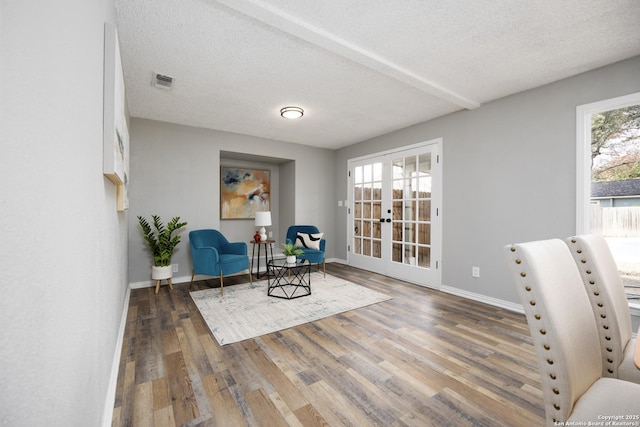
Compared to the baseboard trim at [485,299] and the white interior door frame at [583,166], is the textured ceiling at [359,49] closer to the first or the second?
the white interior door frame at [583,166]

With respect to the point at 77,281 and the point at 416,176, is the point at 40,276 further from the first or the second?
the point at 416,176

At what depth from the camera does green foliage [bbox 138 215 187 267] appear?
3.63 metres

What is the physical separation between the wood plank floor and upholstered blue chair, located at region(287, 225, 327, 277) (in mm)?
1572

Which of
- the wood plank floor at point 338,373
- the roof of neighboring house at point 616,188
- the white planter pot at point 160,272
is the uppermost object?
the roof of neighboring house at point 616,188

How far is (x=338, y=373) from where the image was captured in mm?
1858

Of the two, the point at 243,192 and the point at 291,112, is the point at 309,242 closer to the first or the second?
the point at 243,192

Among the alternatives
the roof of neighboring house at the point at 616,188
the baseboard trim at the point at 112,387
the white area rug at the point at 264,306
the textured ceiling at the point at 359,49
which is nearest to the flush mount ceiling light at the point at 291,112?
the textured ceiling at the point at 359,49

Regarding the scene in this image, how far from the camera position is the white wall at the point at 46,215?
45 cm

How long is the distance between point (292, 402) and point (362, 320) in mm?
1304

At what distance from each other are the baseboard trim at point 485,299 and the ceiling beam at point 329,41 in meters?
2.44

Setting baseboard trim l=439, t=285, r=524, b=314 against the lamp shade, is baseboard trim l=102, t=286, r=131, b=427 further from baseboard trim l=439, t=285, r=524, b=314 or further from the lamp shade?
baseboard trim l=439, t=285, r=524, b=314

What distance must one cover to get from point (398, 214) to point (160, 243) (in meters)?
3.57

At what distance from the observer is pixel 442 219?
3.83 metres

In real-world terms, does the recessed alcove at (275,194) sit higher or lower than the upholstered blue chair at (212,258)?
higher
